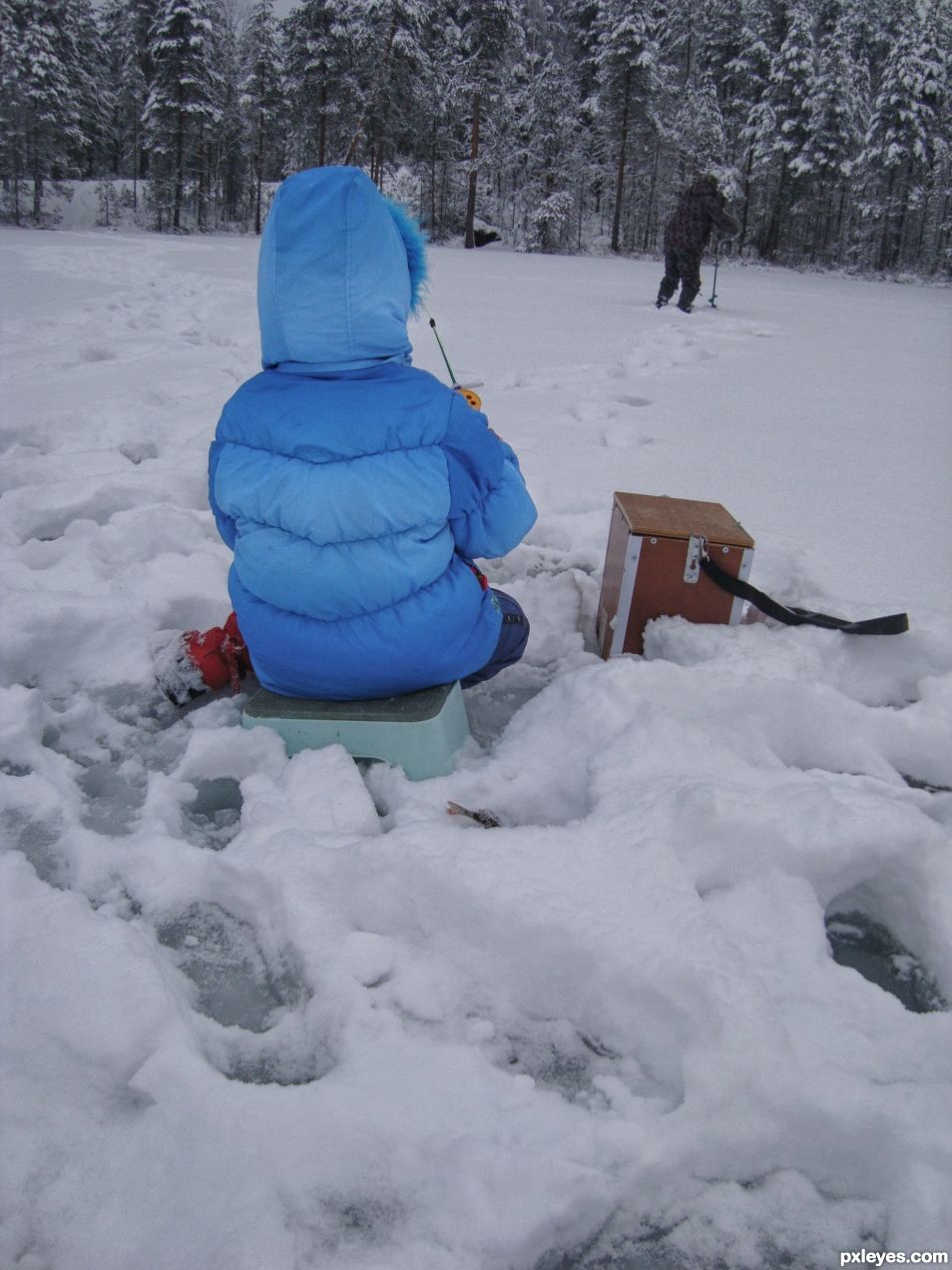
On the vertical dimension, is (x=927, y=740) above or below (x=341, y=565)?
below

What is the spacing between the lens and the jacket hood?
1.74 metres

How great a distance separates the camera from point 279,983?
5.00ft

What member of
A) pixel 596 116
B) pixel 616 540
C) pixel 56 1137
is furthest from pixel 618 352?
pixel 596 116

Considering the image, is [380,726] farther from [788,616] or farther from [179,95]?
[179,95]

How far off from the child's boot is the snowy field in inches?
3.1

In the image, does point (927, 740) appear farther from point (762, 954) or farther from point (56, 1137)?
point (56, 1137)

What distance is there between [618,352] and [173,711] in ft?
19.7

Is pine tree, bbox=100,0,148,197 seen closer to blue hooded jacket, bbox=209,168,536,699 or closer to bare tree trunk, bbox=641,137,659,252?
bare tree trunk, bbox=641,137,659,252

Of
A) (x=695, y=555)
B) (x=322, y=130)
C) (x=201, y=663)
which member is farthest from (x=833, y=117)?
(x=201, y=663)

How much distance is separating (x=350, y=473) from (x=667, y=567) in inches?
44.6

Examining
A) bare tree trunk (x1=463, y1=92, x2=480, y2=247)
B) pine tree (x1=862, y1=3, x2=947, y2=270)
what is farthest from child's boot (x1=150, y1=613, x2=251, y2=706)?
pine tree (x1=862, y1=3, x2=947, y2=270)

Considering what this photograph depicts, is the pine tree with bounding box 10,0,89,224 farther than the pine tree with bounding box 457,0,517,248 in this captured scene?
Yes

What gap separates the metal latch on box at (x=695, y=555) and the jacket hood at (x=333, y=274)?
108cm

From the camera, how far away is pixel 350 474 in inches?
72.3
